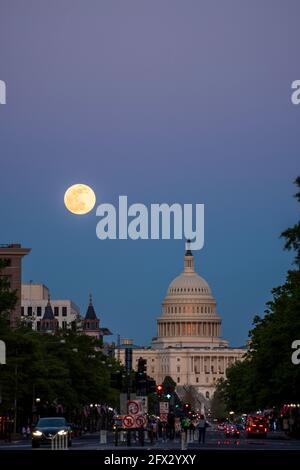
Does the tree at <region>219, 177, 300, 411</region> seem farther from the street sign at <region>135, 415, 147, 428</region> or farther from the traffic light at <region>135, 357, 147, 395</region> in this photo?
the street sign at <region>135, 415, 147, 428</region>

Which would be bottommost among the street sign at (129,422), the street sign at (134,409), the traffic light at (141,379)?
the street sign at (129,422)

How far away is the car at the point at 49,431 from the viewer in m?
77.7

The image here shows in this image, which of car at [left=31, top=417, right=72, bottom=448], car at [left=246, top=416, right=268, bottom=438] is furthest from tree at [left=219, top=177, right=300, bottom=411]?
car at [left=31, top=417, right=72, bottom=448]

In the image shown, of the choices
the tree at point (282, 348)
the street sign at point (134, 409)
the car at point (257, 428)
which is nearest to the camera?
the street sign at point (134, 409)

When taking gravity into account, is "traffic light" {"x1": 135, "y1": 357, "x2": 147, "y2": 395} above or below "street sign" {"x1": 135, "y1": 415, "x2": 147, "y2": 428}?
above

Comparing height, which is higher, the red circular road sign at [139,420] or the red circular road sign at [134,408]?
the red circular road sign at [134,408]

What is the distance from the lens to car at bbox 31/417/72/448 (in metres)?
77.7

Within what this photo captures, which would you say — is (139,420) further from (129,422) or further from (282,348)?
(282,348)

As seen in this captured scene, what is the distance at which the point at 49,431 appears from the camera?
79.2 meters

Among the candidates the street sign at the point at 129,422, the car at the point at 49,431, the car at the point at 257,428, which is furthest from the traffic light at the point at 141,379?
the car at the point at 257,428

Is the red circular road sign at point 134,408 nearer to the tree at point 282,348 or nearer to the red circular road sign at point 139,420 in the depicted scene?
the red circular road sign at point 139,420

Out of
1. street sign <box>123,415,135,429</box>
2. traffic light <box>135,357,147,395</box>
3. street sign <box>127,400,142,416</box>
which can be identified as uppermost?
traffic light <box>135,357,147,395</box>
